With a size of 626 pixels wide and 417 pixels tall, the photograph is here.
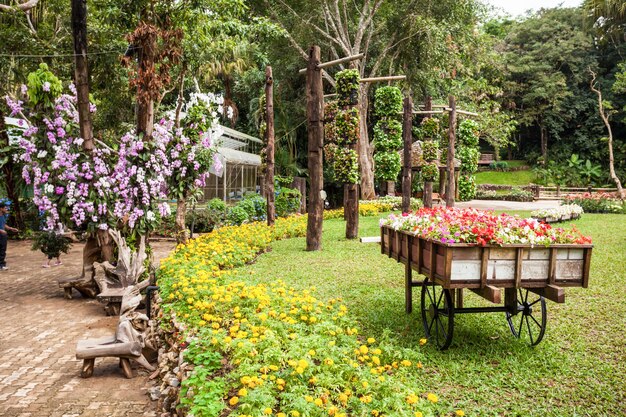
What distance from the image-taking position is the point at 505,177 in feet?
134

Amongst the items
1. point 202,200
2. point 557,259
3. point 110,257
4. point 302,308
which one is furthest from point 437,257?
point 202,200

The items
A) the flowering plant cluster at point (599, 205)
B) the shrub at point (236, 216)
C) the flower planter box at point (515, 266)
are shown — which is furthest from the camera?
the flowering plant cluster at point (599, 205)

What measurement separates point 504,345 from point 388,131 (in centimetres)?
1253

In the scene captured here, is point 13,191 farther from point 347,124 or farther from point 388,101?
point 388,101

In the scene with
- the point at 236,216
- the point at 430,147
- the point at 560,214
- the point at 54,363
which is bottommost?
the point at 54,363

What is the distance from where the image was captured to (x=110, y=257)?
9.90m

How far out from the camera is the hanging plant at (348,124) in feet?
42.0

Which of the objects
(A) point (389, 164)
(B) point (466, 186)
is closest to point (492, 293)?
(A) point (389, 164)

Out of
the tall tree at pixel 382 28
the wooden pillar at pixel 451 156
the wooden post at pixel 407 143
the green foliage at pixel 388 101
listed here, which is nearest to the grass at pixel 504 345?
the wooden post at pixel 407 143

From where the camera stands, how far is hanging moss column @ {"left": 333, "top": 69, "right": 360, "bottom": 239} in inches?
504

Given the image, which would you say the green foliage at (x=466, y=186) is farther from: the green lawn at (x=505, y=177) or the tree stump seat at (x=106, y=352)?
the green lawn at (x=505, y=177)

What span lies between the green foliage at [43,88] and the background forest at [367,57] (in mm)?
1202

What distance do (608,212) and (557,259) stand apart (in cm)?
2072

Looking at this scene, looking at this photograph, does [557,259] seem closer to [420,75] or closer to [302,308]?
[302,308]
